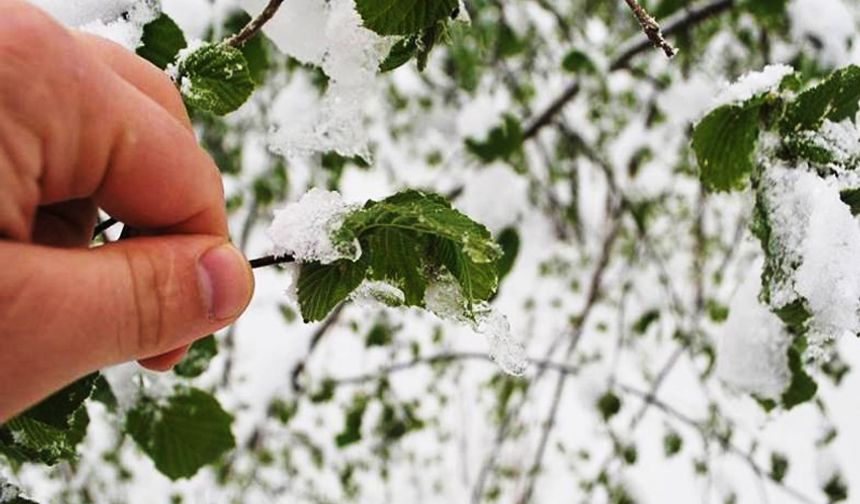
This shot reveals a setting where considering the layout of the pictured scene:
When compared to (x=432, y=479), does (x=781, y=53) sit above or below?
above

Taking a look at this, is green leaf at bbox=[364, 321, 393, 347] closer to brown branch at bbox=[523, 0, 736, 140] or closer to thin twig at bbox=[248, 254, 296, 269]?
brown branch at bbox=[523, 0, 736, 140]

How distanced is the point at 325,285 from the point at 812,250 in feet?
1.12

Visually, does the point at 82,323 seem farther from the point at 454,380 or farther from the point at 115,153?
the point at 454,380

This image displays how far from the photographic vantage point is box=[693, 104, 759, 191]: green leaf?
0.64 meters

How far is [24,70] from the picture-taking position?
334 mm

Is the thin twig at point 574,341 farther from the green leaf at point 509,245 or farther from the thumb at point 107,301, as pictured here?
the thumb at point 107,301

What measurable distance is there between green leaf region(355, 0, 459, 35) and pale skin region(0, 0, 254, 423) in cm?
13

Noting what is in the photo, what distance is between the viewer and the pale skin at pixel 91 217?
0.33m

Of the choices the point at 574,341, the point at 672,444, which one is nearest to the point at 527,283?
the point at 574,341

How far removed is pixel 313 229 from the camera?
498 mm

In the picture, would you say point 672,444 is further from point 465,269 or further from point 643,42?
point 465,269

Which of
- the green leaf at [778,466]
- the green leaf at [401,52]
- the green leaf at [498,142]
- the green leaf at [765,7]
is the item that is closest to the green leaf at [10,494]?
the green leaf at [401,52]

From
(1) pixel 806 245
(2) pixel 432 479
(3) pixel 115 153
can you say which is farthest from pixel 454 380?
(3) pixel 115 153

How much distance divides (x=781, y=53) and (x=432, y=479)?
6.12ft
